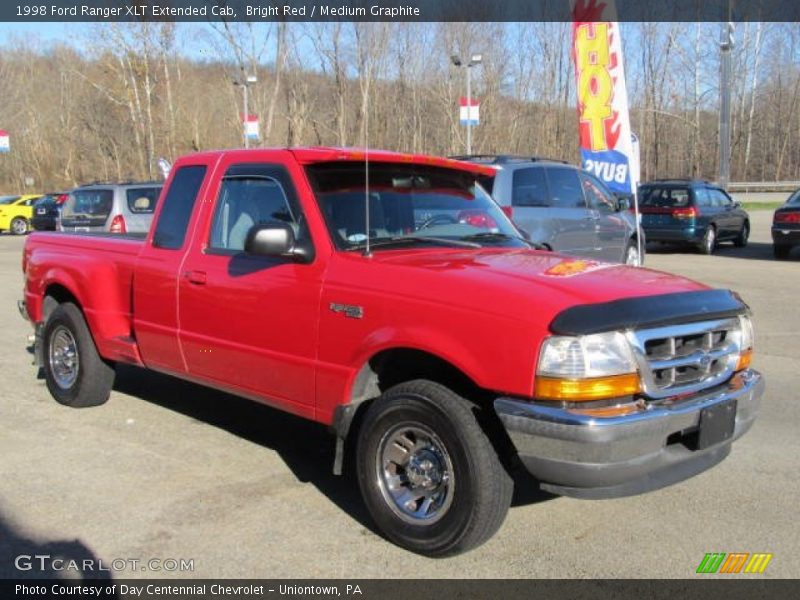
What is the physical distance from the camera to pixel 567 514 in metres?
4.27

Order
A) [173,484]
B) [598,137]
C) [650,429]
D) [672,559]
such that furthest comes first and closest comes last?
[598,137] < [173,484] < [672,559] < [650,429]

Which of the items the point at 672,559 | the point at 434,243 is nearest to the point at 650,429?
the point at 672,559

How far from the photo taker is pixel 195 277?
491 centimetres

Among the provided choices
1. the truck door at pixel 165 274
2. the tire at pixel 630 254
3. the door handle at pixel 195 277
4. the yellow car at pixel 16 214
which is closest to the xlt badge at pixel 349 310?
the door handle at pixel 195 277

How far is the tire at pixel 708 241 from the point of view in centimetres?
1875

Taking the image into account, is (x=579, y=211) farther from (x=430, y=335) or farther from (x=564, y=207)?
(x=430, y=335)

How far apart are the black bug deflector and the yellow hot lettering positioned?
9.09m

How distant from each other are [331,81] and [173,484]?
1582 inches

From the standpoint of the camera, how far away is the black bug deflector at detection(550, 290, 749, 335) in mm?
3307

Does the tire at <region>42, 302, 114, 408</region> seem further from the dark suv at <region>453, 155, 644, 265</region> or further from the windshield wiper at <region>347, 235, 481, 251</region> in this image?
the dark suv at <region>453, 155, 644, 265</region>

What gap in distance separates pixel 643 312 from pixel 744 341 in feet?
2.84

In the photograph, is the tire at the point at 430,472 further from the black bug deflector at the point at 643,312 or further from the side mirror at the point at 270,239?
the side mirror at the point at 270,239

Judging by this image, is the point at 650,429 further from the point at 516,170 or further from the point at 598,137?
the point at 598,137

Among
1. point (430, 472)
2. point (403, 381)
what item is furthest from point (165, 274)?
point (430, 472)
